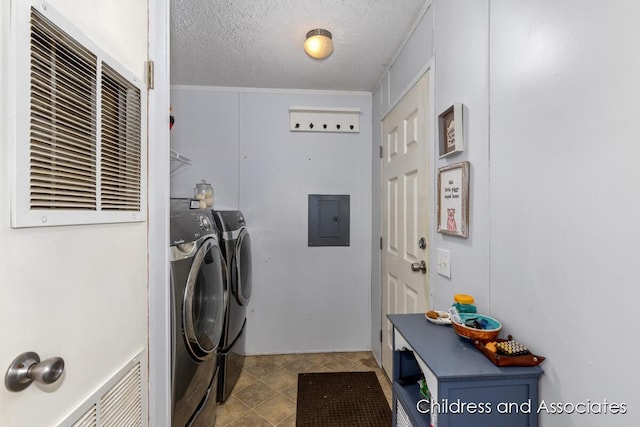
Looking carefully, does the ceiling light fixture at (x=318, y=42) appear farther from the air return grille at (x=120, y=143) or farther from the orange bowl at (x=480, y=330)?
the orange bowl at (x=480, y=330)

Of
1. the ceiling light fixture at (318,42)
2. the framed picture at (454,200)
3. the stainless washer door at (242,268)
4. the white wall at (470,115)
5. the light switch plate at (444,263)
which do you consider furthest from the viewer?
the stainless washer door at (242,268)

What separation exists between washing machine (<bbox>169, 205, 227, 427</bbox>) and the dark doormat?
62 cm

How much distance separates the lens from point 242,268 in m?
2.24

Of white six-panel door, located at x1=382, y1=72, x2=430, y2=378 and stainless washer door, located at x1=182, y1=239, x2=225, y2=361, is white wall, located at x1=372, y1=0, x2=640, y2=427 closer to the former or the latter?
white six-panel door, located at x1=382, y1=72, x2=430, y2=378

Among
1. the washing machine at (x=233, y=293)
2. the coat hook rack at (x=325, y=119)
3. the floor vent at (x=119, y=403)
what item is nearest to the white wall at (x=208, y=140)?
the washing machine at (x=233, y=293)

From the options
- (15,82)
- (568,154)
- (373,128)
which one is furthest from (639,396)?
(373,128)

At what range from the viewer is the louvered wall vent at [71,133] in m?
0.57

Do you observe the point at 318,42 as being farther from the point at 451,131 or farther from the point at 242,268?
the point at 242,268

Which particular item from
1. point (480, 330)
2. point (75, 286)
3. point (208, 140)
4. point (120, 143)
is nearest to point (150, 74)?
point (120, 143)

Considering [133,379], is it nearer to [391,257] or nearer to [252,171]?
[391,257]

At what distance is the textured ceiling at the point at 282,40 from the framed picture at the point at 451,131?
723 millimetres

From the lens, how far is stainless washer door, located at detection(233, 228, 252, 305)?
2078 millimetres

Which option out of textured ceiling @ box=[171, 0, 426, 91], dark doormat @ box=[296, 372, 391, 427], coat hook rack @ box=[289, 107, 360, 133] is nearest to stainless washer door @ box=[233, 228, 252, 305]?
dark doormat @ box=[296, 372, 391, 427]

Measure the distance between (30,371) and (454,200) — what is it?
1.40 meters
